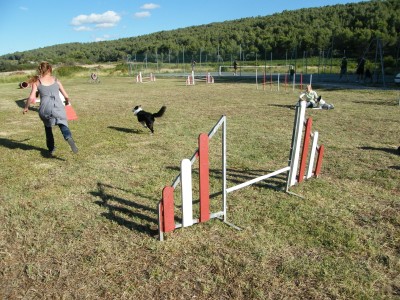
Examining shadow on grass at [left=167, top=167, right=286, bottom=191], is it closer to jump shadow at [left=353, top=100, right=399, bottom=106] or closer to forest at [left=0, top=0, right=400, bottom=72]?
jump shadow at [left=353, top=100, right=399, bottom=106]

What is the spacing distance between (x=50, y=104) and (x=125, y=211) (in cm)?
264

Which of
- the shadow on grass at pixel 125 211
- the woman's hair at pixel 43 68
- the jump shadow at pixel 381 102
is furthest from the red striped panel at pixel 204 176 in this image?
the jump shadow at pixel 381 102

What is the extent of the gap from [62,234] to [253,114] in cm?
794

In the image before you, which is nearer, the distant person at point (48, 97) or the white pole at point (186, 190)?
the white pole at point (186, 190)

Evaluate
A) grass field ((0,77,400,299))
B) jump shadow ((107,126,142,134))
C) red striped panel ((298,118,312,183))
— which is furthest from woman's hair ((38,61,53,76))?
red striped panel ((298,118,312,183))

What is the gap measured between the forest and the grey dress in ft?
58.5

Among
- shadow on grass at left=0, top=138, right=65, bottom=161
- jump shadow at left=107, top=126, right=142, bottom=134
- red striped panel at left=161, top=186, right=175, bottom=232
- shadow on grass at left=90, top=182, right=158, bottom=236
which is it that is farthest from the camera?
jump shadow at left=107, top=126, right=142, bottom=134

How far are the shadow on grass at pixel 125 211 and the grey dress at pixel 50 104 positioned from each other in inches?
70.8

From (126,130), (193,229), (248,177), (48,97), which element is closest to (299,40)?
(126,130)

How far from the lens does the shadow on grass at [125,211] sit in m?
3.28

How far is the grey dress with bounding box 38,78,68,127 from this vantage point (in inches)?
199

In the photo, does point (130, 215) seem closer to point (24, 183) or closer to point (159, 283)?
point (159, 283)

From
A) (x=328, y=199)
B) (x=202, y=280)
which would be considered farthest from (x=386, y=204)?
(x=202, y=280)

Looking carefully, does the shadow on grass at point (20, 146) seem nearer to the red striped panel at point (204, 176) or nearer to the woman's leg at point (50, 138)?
the woman's leg at point (50, 138)
